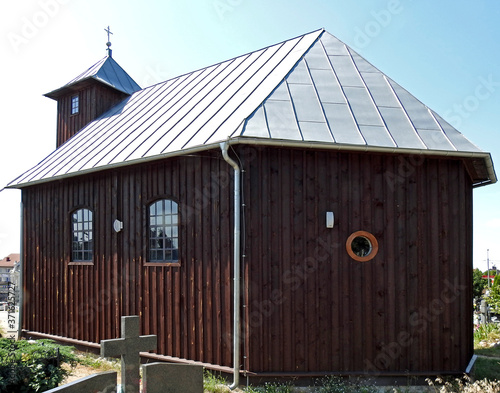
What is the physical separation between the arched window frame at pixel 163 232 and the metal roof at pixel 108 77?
22.8 feet

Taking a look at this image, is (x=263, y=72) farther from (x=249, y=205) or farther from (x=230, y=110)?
(x=249, y=205)

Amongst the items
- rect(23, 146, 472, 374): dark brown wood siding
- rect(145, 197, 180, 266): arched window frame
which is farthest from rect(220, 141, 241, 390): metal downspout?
rect(145, 197, 180, 266): arched window frame

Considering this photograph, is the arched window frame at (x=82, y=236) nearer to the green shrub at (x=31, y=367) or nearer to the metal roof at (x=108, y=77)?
the green shrub at (x=31, y=367)

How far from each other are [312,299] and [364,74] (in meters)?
4.85

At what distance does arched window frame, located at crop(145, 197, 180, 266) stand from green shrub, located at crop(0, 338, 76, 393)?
7.80 ft

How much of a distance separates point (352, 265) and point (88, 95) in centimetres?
1070

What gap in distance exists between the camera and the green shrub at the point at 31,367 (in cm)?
596

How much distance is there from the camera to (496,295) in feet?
48.4

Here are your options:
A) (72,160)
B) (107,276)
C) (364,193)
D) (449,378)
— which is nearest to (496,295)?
(449,378)

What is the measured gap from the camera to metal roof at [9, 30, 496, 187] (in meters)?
7.32

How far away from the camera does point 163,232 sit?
860 cm

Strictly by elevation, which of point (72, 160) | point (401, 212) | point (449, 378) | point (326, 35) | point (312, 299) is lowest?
point (449, 378)

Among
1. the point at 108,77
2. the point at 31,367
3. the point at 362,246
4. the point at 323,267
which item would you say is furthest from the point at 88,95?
the point at 362,246
